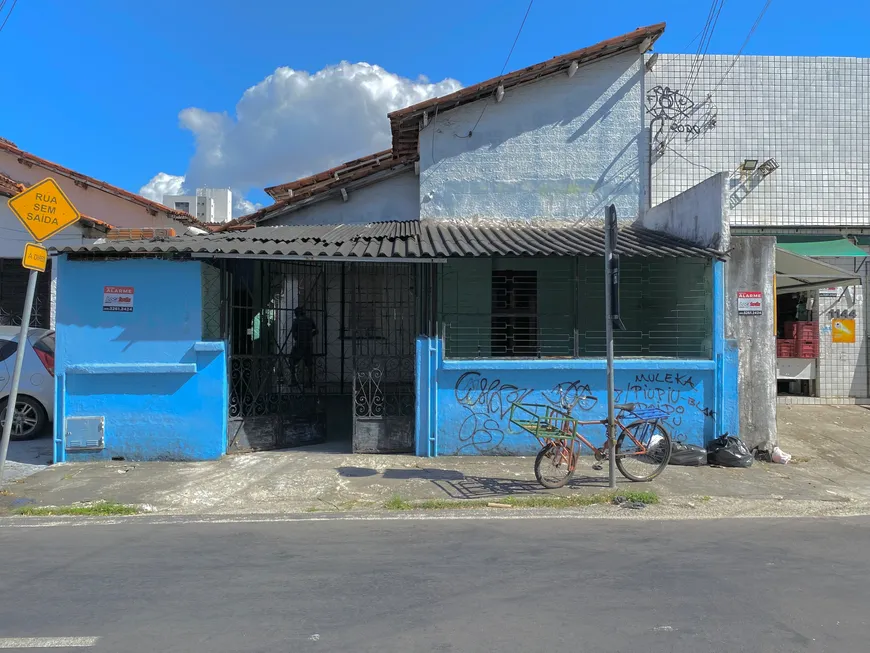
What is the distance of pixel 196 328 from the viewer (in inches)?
316

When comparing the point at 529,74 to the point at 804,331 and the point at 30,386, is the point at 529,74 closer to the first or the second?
the point at 804,331

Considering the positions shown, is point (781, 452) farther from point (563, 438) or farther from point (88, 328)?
point (88, 328)

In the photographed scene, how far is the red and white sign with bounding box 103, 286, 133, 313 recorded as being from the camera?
799 cm

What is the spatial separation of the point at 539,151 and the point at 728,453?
19.2ft

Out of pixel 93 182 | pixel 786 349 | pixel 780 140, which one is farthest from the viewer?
pixel 93 182

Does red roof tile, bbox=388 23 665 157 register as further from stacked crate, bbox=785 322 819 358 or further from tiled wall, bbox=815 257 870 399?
stacked crate, bbox=785 322 819 358

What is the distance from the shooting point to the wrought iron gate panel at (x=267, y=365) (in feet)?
27.9

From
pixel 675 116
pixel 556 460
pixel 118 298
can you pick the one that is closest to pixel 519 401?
pixel 556 460

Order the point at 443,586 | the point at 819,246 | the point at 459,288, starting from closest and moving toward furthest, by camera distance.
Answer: the point at 443,586 → the point at 819,246 → the point at 459,288

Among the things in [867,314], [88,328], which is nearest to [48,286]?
[88,328]

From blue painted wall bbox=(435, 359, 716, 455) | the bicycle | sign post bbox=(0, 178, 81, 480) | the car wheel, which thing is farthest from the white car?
the bicycle

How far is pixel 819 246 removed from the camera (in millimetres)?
10969

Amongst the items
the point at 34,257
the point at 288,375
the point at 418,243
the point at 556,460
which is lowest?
the point at 556,460

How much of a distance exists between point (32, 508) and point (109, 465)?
1.66 metres
